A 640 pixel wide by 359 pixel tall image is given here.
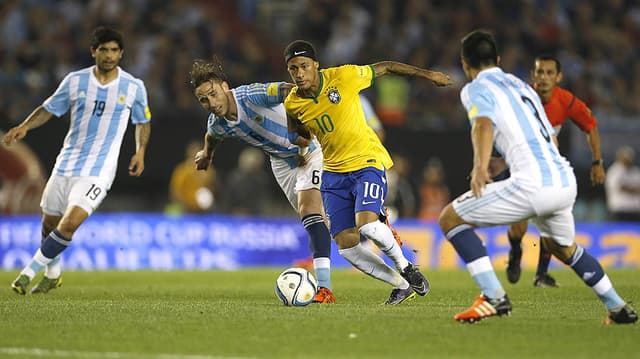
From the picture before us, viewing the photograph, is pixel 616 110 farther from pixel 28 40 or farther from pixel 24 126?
pixel 24 126

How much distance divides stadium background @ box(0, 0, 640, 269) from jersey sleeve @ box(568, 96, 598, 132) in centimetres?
791

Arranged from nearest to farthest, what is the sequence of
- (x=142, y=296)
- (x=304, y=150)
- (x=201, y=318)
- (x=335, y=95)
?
(x=201, y=318), (x=335, y=95), (x=304, y=150), (x=142, y=296)

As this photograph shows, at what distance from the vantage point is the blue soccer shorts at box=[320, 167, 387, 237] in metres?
9.92

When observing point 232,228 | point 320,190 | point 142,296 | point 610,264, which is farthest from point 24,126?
point 610,264

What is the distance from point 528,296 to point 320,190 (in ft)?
8.53

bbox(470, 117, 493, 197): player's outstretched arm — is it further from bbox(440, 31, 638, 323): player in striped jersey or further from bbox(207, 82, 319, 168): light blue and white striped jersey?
bbox(207, 82, 319, 168): light blue and white striped jersey

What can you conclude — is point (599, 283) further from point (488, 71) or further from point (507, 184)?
point (488, 71)

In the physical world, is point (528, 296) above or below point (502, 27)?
below

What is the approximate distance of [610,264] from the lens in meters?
20.5

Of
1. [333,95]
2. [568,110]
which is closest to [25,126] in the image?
[333,95]

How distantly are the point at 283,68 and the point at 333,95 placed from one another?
14.3 m

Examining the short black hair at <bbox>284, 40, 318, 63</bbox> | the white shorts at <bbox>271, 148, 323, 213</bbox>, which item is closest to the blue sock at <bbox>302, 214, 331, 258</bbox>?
the white shorts at <bbox>271, 148, 323, 213</bbox>

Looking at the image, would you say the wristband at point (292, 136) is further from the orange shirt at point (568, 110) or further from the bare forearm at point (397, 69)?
the orange shirt at point (568, 110)

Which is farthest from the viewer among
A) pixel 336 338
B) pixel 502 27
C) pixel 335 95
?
pixel 502 27
